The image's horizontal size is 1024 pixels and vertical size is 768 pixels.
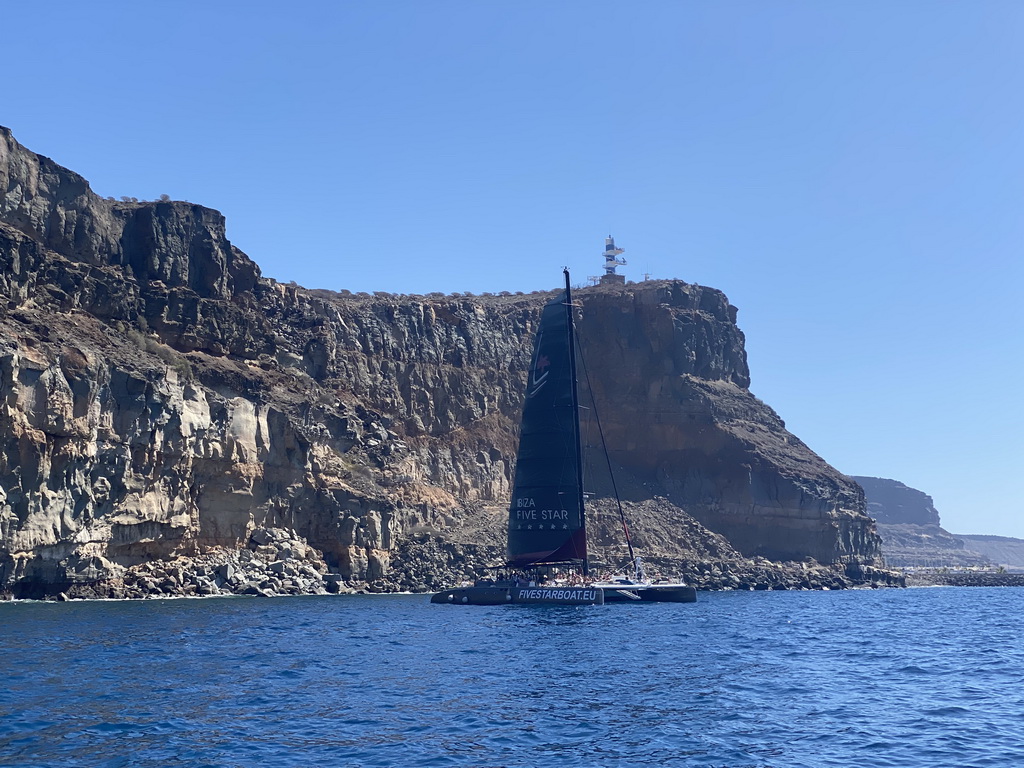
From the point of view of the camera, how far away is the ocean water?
17.7m

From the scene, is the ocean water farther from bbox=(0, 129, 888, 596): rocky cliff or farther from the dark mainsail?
the dark mainsail

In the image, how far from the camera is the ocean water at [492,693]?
17.7 m

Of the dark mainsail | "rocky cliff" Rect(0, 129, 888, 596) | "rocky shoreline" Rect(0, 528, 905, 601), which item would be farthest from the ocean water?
the dark mainsail

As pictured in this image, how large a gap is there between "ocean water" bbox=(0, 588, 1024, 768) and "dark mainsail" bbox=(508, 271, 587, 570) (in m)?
14.7

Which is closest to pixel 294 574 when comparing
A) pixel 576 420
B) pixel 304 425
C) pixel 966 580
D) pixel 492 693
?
pixel 304 425

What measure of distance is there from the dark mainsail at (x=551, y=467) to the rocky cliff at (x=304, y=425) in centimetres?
1314

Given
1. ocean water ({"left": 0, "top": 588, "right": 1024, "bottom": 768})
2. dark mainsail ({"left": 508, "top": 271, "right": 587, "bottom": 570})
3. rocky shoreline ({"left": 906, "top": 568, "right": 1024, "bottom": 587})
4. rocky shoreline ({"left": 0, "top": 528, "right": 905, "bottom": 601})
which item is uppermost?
dark mainsail ({"left": 508, "top": 271, "right": 587, "bottom": 570})

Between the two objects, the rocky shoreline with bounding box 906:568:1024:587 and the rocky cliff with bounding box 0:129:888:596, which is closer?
the rocky cliff with bounding box 0:129:888:596

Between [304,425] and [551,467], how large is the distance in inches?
782

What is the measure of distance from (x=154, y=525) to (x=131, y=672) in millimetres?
32938

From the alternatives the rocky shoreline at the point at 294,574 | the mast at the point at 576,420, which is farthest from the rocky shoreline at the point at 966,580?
the mast at the point at 576,420

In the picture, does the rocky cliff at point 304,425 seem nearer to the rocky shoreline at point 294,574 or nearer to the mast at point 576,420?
the rocky shoreline at point 294,574

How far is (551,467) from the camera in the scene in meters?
57.3

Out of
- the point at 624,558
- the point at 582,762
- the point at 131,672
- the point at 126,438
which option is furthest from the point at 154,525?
the point at 582,762
